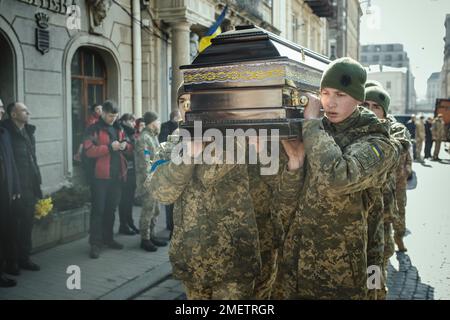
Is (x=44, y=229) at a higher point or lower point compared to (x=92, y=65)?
lower

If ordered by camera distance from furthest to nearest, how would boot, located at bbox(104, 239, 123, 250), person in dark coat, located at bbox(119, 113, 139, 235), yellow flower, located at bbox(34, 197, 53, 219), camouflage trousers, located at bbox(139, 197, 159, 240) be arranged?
person in dark coat, located at bbox(119, 113, 139, 235) → boot, located at bbox(104, 239, 123, 250) → camouflage trousers, located at bbox(139, 197, 159, 240) → yellow flower, located at bbox(34, 197, 53, 219)

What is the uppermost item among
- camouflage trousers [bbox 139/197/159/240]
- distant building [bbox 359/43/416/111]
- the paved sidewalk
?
distant building [bbox 359/43/416/111]

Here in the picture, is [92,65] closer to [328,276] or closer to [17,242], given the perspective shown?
[17,242]

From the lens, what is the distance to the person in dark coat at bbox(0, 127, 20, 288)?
5.38m

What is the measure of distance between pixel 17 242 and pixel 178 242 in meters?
3.36

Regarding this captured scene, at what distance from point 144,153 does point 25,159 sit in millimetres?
1671

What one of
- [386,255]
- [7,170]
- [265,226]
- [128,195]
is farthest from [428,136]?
[265,226]

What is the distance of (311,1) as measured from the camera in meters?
26.6

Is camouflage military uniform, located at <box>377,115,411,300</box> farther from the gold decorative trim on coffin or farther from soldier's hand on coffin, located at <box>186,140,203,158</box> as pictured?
soldier's hand on coffin, located at <box>186,140,203,158</box>

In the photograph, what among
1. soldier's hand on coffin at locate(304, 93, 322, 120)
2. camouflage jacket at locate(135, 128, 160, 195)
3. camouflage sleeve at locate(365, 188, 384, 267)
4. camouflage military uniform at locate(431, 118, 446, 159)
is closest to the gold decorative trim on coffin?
soldier's hand on coffin at locate(304, 93, 322, 120)

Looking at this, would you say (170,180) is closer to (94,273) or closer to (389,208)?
(389,208)

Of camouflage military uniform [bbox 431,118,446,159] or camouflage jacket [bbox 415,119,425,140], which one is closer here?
camouflage jacket [bbox 415,119,425,140]

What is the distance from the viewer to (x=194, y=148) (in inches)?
111

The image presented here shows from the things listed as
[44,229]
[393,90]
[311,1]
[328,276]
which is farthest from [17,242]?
[393,90]
